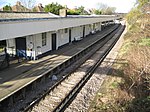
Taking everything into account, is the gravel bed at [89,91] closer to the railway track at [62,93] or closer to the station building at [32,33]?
the railway track at [62,93]

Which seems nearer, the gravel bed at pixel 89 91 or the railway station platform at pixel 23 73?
the gravel bed at pixel 89 91

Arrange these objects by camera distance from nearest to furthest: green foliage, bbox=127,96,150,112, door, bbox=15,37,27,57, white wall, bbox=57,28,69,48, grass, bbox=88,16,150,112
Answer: green foliage, bbox=127,96,150,112
grass, bbox=88,16,150,112
door, bbox=15,37,27,57
white wall, bbox=57,28,69,48

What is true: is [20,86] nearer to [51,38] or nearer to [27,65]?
→ [27,65]

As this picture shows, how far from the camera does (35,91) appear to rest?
39.4 ft

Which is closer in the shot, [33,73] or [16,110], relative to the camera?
[16,110]

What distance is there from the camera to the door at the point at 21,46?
57.0ft

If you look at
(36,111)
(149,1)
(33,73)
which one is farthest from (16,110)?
(149,1)

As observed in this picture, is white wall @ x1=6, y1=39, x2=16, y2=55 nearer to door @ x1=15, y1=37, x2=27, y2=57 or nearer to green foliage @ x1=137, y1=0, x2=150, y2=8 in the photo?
door @ x1=15, y1=37, x2=27, y2=57

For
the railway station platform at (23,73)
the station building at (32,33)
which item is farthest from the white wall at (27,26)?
the railway station platform at (23,73)

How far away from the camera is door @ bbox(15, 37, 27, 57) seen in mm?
17370

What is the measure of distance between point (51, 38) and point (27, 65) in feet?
19.7

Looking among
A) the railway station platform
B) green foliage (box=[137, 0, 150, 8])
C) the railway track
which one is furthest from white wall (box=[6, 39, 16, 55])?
green foliage (box=[137, 0, 150, 8])

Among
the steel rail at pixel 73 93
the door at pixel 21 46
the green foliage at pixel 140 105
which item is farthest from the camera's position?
the door at pixel 21 46

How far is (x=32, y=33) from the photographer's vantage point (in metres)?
14.5
